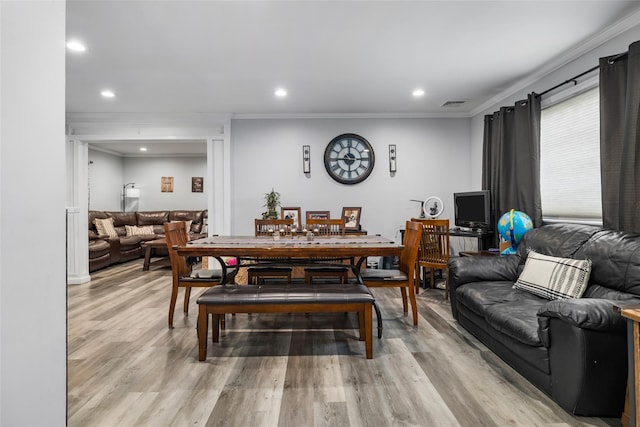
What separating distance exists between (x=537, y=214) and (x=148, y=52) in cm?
408

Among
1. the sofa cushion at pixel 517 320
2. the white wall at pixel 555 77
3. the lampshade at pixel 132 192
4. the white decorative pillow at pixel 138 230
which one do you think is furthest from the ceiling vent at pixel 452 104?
the lampshade at pixel 132 192

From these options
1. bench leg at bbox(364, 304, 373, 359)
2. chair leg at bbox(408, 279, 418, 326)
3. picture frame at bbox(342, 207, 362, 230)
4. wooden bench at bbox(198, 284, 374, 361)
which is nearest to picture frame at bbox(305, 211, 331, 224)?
picture frame at bbox(342, 207, 362, 230)

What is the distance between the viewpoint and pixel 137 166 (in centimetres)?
874

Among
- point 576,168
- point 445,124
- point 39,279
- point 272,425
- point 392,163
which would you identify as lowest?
point 272,425

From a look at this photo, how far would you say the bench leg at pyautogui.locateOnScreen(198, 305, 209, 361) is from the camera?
7.89ft

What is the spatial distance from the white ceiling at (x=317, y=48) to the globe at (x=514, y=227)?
1.53m

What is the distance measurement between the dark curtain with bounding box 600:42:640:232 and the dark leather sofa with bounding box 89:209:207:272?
645 cm

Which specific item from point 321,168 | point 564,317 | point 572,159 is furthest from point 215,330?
point 572,159

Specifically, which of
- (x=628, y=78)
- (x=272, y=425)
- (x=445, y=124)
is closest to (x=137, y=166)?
(x=445, y=124)

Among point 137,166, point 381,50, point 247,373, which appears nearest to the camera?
point 247,373

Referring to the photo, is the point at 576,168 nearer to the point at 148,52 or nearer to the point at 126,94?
the point at 148,52

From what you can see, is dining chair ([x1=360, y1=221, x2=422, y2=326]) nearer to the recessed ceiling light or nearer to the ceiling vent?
the ceiling vent

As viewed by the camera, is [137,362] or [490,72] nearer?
[137,362]

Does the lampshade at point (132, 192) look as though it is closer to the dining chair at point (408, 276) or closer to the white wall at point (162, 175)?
the white wall at point (162, 175)
